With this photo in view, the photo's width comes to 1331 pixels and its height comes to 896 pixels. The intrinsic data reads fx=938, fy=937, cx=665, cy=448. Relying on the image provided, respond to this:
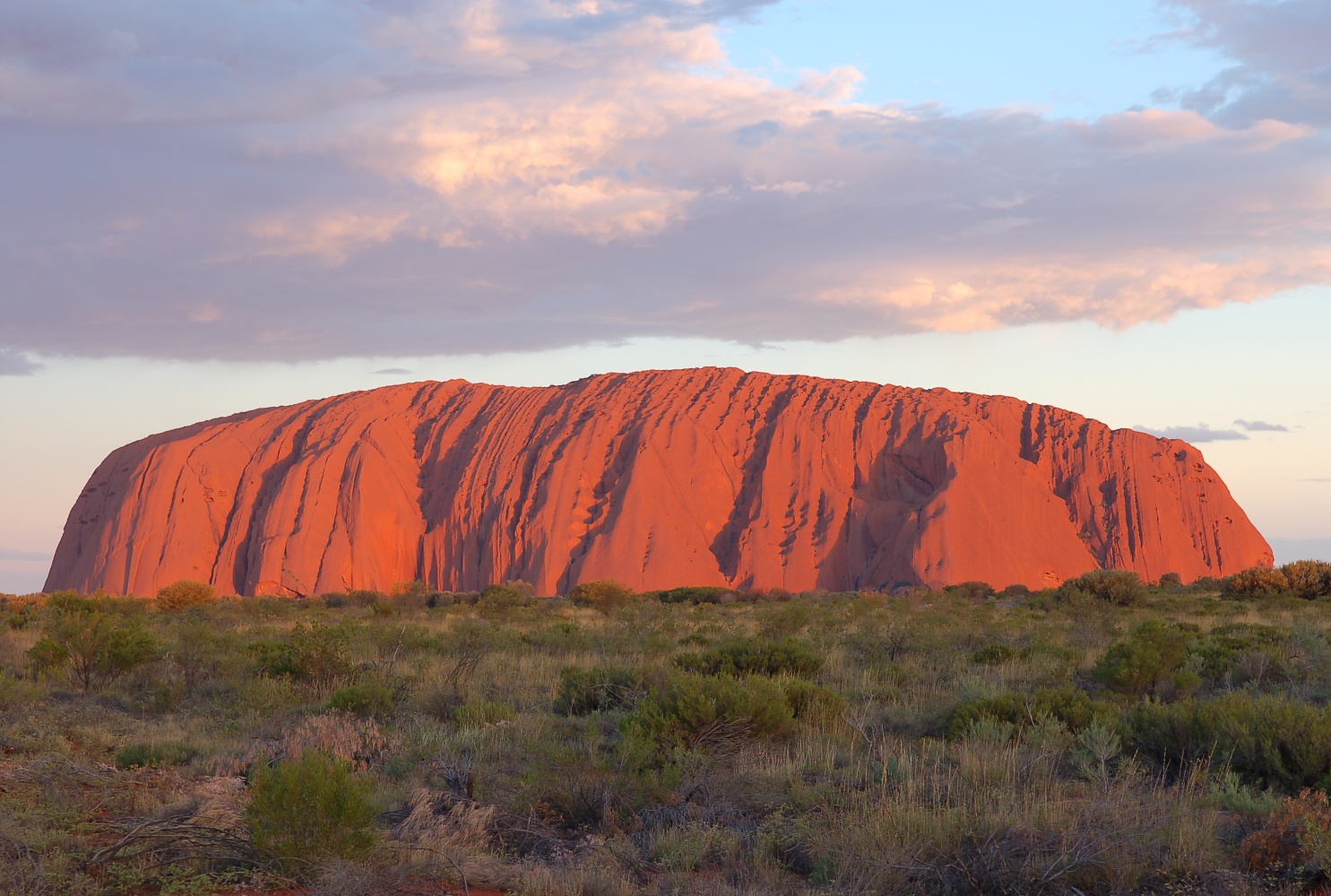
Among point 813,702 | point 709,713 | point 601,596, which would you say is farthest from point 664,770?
point 601,596

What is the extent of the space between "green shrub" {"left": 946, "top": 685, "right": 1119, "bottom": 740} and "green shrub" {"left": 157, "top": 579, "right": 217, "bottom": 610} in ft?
90.0

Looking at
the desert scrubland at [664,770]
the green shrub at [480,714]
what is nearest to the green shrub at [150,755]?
the desert scrubland at [664,770]

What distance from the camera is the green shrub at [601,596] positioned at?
32.5 meters

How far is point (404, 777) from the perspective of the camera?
722 cm

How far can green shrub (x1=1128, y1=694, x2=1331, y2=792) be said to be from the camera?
22.1ft

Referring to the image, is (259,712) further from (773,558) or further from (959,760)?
(773,558)

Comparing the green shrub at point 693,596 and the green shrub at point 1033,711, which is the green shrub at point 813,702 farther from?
the green shrub at point 693,596

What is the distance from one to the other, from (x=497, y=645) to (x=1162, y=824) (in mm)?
12617

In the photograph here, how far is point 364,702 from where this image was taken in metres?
9.86

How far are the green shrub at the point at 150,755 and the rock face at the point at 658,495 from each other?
44736 mm

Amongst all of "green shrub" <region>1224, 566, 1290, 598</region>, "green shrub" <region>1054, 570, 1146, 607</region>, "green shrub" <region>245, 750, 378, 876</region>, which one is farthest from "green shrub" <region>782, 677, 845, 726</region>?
"green shrub" <region>1224, 566, 1290, 598</region>

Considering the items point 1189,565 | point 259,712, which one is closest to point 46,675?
point 259,712

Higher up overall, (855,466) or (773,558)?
(855,466)

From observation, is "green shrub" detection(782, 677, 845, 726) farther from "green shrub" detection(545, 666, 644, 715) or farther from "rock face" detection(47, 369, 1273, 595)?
"rock face" detection(47, 369, 1273, 595)
